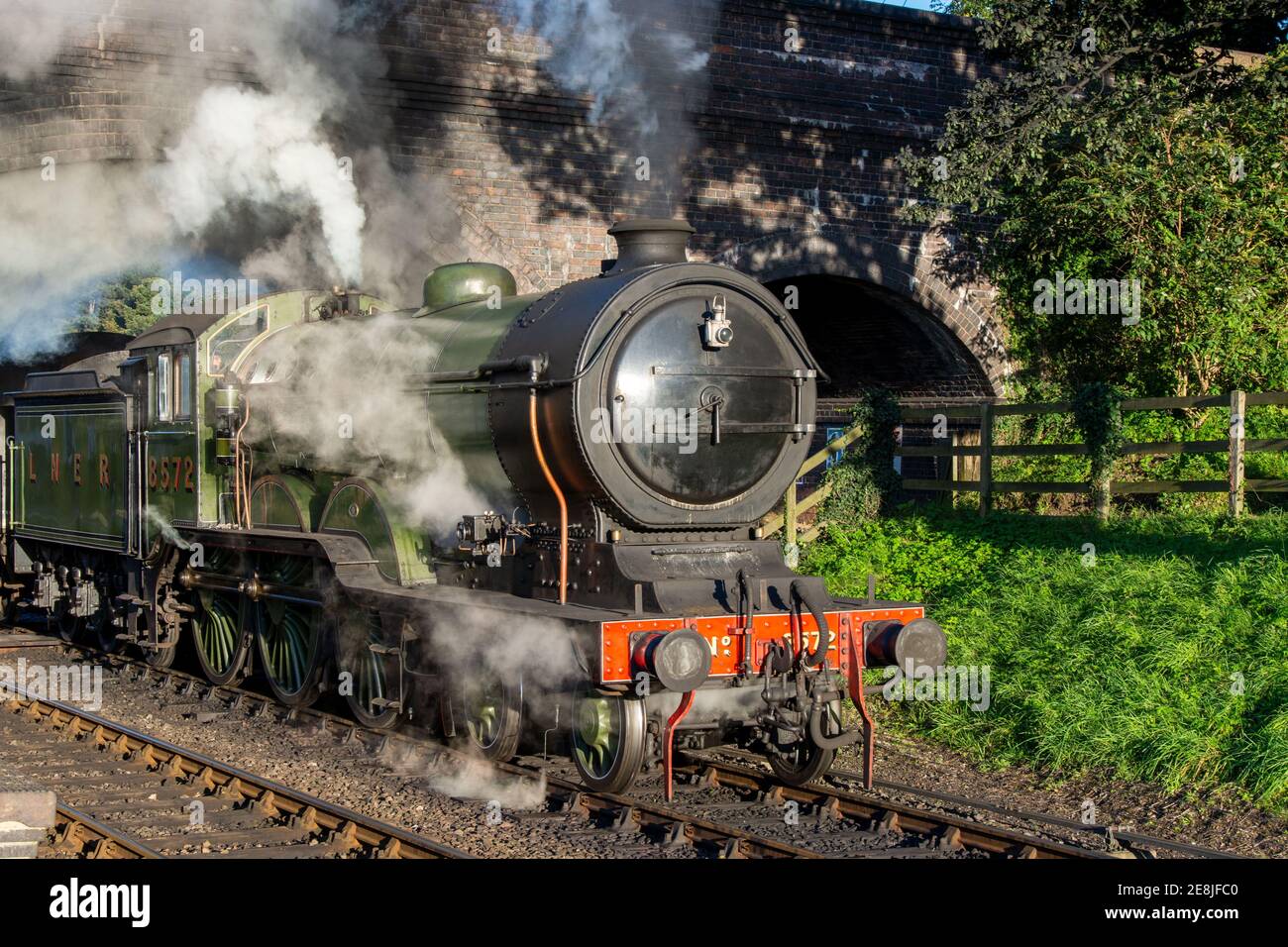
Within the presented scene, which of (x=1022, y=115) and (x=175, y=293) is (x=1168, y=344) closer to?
(x=1022, y=115)

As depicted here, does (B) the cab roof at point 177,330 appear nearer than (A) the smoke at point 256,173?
Yes

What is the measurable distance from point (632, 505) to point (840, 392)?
46.2 ft

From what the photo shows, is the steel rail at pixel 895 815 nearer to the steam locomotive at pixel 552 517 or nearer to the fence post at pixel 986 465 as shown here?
the steam locomotive at pixel 552 517

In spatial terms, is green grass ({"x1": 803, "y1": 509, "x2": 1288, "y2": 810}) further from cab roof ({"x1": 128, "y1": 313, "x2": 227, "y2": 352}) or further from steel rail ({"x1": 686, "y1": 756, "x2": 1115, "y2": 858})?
cab roof ({"x1": 128, "y1": 313, "x2": 227, "y2": 352})

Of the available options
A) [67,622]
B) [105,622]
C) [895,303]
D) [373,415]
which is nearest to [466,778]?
[373,415]

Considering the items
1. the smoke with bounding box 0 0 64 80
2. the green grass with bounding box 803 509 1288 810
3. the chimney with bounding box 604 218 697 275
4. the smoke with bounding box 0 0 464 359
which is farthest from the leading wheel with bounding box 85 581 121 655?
the chimney with bounding box 604 218 697 275

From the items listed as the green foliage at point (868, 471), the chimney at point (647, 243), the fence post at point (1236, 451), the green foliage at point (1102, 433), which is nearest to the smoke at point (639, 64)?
the green foliage at point (868, 471)

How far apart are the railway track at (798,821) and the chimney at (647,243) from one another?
2.89 meters

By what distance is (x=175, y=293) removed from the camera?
2964 cm

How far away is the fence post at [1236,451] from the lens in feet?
37.0

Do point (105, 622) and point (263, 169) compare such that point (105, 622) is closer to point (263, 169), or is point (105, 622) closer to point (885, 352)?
point (263, 169)

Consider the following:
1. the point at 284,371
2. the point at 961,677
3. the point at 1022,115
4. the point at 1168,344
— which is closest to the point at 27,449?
the point at 284,371

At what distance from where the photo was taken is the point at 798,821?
6.89m

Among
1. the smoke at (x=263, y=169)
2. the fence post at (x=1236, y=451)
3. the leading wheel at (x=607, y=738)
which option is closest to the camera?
the leading wheel at (x=607, y=738)
